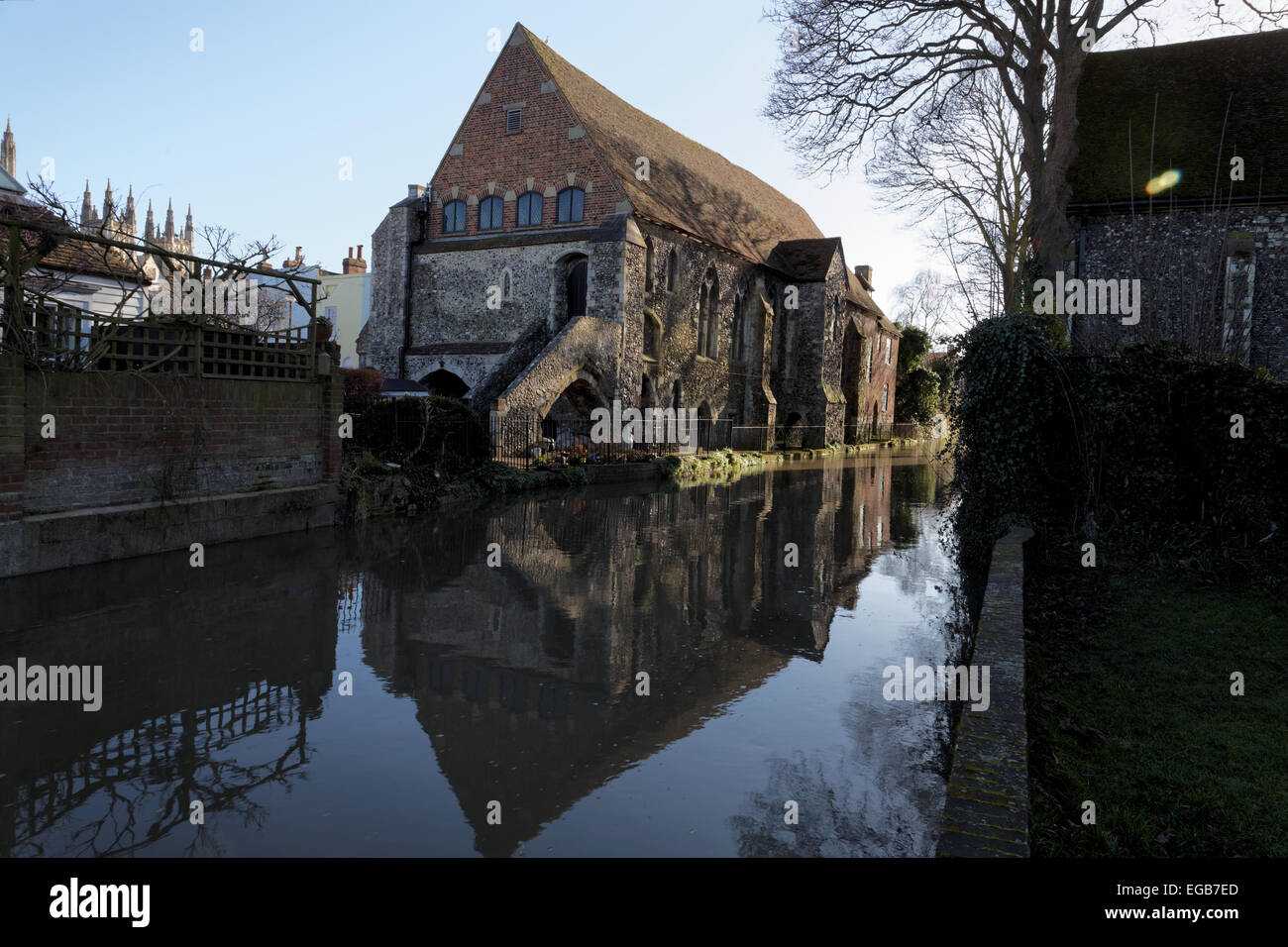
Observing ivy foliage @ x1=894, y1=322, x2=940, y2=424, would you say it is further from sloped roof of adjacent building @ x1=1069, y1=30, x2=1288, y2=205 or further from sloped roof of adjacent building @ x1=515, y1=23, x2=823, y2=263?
sloped roof of adjacent building @ x1=1069, y1=30, x2=1288, y2=205

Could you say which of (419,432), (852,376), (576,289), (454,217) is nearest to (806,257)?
(852,376)

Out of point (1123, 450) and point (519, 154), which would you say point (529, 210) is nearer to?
point (519, 154)

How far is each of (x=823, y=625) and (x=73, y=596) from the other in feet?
23.2

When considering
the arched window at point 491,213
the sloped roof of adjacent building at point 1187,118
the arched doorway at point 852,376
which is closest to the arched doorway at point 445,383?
the arched window at point 491,213

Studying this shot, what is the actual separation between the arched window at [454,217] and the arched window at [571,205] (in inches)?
156

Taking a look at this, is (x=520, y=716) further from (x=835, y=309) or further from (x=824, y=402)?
(x=835, y=309)

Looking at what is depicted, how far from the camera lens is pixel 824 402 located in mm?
38781

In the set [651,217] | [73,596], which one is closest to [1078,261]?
[651,217]

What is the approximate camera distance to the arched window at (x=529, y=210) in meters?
28.3

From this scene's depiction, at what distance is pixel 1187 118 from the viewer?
67.8ft

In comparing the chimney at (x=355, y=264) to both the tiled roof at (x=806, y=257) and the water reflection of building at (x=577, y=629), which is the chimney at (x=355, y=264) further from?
the water reflection of building at (x=577, y=629)
